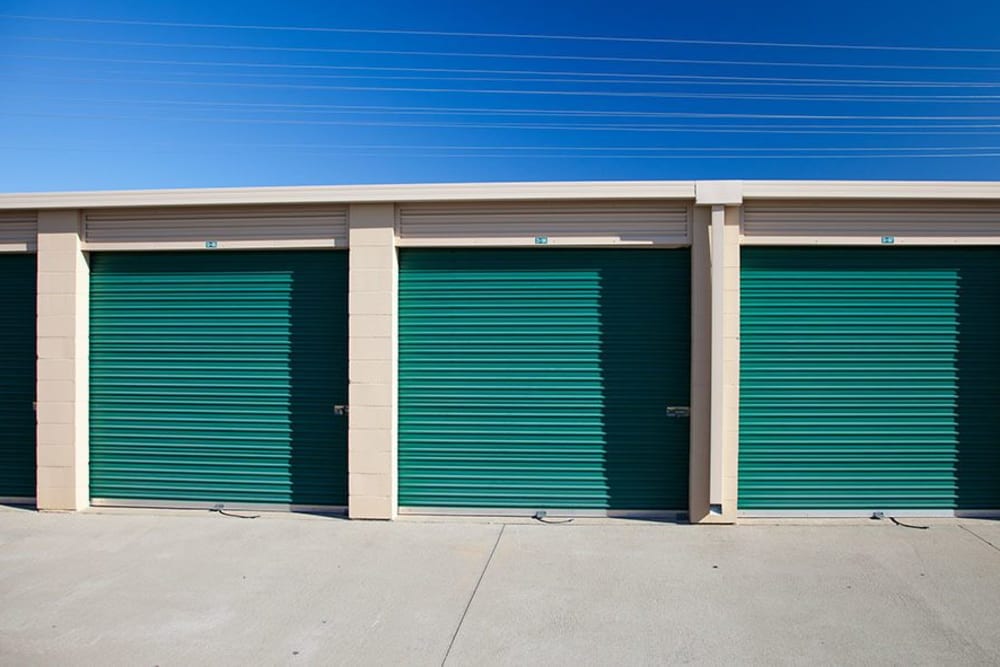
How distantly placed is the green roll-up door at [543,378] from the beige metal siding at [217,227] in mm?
945

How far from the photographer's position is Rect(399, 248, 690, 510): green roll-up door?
20.1ft

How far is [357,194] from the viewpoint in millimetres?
6047

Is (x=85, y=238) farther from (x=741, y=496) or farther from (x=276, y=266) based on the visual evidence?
(x=741, y=496)

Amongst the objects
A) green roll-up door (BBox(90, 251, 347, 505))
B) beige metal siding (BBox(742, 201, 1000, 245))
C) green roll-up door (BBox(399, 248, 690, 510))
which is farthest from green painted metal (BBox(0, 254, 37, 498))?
beige metal siding (BBox(742, 201, 1000, 245))

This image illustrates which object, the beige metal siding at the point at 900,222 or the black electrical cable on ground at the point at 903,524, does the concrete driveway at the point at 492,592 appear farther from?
the beige metal siding at the point at 900,222

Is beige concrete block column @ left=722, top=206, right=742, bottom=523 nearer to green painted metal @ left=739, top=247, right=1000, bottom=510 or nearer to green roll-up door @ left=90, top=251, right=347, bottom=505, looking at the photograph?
green painted metal @ left=739, top=247, right=1000, bottom=510

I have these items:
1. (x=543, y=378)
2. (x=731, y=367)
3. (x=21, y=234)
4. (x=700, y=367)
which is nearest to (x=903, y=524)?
(x=731, y=367)

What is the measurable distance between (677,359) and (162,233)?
5.52m

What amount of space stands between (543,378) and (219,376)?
3.43 m

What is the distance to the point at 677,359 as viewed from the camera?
241 inches

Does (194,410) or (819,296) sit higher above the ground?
(819,296)

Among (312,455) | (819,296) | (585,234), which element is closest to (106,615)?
(312,455)

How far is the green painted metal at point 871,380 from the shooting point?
19.8ft

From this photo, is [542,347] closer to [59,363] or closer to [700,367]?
[700,367]
